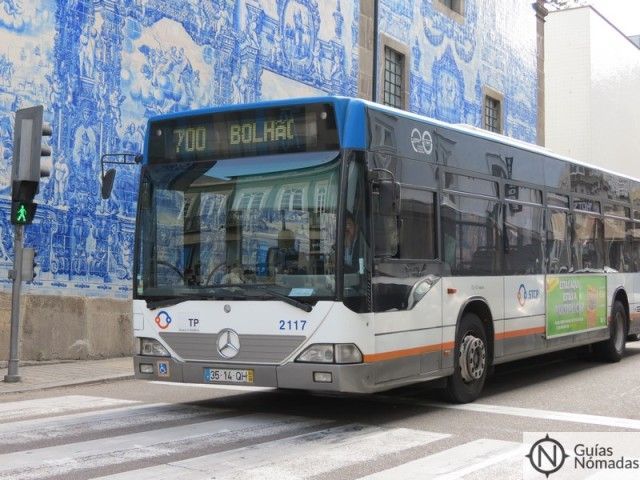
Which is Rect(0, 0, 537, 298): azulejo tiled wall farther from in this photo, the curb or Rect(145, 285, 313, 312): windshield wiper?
Rect(145, 285, 313, 312): windshield wiper

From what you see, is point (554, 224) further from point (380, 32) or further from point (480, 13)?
point (480, 13)

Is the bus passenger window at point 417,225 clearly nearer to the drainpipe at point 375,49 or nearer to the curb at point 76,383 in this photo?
the curb at point 76,383

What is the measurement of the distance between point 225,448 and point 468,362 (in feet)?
11.0

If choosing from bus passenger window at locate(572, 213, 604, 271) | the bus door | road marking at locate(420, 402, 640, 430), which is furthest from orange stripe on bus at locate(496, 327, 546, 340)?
bus passenger window at locate(572, 213, 604, 271)

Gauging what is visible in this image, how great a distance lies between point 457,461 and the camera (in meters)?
6.41

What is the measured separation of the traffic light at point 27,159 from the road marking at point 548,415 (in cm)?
608

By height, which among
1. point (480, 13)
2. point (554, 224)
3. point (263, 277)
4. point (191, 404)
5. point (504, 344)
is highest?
point (480, 13)

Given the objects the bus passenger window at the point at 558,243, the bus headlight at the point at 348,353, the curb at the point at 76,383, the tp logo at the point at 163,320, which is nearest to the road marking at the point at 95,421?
the tp logo at the point at 163,320

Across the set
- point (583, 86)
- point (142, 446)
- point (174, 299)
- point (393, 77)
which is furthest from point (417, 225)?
point (583, 86)

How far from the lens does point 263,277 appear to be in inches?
307

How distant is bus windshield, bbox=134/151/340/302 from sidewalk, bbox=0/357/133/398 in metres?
3.58

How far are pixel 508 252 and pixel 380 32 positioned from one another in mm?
12941


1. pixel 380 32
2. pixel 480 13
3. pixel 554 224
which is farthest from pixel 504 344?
pixel 480 13

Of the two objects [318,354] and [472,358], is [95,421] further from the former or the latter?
[472,358]
